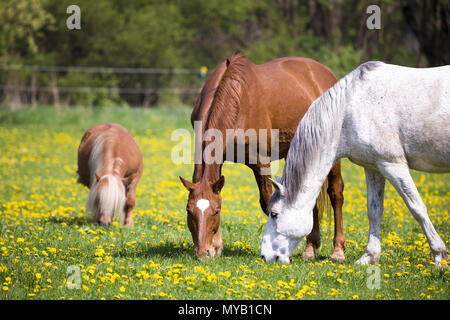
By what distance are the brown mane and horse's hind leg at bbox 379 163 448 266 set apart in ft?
4.73

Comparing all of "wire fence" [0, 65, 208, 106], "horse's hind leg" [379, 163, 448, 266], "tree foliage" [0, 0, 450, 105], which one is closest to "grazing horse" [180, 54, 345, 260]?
"horse's hind leg" [379, 163, 448, 266]

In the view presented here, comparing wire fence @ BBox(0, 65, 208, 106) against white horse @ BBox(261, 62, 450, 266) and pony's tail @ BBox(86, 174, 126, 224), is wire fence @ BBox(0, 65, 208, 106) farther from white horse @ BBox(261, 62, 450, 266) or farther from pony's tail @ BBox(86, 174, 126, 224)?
white horse @ BBox(261, 62, 450, 266)

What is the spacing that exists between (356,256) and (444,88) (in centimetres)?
196

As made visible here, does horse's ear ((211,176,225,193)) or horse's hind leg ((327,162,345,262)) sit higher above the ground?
horse's ear ((211,176,225,193))

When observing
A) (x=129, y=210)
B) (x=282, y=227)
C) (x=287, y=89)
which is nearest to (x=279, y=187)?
(x=282, y=227)

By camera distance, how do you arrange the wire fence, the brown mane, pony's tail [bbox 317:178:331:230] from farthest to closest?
the wire fence
pony's tail [bbox 317:178:331:230]
the brown mane

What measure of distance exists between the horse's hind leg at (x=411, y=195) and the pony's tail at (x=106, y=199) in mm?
3806

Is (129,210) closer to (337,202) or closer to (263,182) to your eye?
(263,182)

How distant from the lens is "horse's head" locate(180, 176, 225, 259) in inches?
186

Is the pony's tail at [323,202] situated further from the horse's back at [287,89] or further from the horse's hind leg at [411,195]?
the horse's hind leg at [411,195]

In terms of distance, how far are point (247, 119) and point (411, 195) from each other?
5.54 feet

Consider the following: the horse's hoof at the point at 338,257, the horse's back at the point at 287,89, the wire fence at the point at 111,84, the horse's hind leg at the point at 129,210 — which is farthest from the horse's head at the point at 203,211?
the wire fence at the point at 111,84

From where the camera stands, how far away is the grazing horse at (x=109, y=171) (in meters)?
7.19

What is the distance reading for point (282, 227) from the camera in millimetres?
4805
